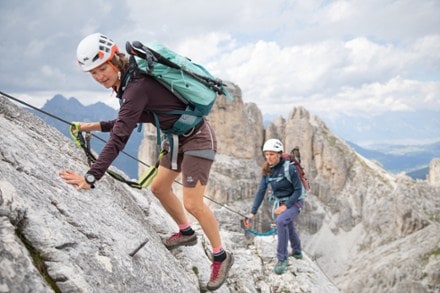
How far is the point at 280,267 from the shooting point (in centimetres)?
1316

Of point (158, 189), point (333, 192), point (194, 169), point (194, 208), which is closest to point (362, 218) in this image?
point (333, 192)

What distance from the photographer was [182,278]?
26.8ft

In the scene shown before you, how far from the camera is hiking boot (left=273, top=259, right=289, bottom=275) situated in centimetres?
1304

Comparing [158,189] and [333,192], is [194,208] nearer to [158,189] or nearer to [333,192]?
[158,189]

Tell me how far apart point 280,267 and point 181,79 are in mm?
9064

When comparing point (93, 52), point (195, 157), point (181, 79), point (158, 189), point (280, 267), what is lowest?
point (280, 267)

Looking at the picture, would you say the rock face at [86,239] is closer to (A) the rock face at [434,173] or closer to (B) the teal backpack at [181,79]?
(B) the teal backpack at [181,79]

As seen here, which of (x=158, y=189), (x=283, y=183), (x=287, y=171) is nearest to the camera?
(x=158, y=189)

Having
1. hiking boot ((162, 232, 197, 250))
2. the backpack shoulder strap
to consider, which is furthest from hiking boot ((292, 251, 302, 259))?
hiking boot ((162, 232, 197, 250))

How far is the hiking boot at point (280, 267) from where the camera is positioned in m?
13.0

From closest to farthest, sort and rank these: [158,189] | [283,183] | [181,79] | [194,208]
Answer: [181,79] → [194,208] → [158,189] → [283,183]

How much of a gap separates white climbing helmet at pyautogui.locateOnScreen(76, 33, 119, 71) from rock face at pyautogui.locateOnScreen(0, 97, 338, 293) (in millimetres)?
1988

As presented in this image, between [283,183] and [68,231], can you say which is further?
[283,183]

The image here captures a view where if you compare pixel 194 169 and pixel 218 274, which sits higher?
pixel 194 169
